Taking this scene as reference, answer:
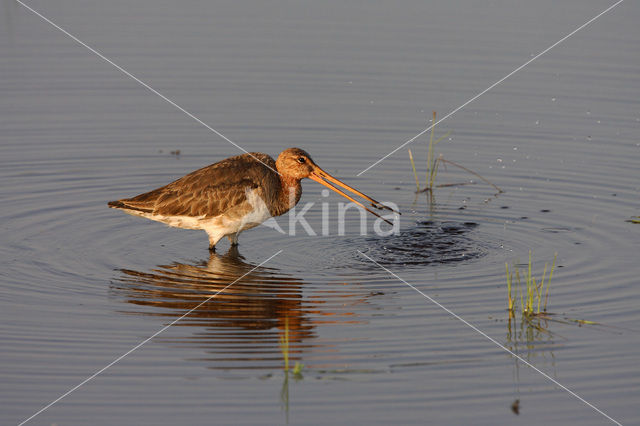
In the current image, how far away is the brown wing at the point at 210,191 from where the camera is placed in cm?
1129

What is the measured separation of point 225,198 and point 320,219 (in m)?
1.64

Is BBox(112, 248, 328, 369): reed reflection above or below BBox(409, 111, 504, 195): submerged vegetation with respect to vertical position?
below

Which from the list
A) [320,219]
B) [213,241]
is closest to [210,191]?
[213,241]

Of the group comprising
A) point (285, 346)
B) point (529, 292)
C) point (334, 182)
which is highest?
point (334, 182)

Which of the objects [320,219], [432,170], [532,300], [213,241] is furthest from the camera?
[432,170]

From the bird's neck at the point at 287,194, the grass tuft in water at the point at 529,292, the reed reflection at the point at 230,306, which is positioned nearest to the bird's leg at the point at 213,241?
the reed reflection at the point at 230,306

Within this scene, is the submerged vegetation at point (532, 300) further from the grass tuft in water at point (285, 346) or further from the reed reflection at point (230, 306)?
the grass tuft in water at point (285, 346)

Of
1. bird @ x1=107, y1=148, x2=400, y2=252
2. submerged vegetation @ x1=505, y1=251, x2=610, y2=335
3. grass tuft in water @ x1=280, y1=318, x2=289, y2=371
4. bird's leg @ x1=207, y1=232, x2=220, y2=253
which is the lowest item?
grass tuft in water @ x1=280, y1=318, x2=289, y2=371

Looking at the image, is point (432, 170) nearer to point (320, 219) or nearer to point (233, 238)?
point (320, 219)

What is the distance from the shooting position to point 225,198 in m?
11.3

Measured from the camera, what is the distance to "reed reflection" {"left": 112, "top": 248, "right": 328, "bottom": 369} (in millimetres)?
8250

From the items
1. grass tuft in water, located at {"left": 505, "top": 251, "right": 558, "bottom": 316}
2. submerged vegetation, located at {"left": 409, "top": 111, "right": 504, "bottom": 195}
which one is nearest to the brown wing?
submerged vegetation, located at {"left": 409, "top": 111, "right": 504, "bottom": 195}

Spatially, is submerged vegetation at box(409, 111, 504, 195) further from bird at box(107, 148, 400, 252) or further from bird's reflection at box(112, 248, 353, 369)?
bird's reflection at box(112, 248, 353, 369)

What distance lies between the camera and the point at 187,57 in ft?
60.6
